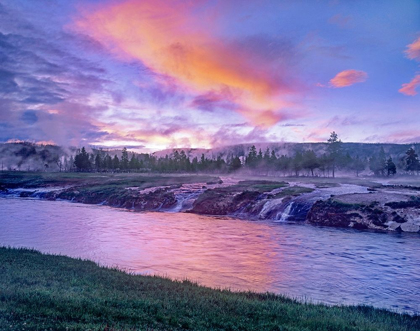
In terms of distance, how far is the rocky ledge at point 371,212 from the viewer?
4047cm

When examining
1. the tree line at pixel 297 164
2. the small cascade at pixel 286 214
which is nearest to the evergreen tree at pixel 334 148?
the tree line at pixel 297 164

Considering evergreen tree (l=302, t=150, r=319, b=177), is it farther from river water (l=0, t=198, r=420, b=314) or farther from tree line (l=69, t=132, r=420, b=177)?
river water (l=0, t=198, r=420, b=314)

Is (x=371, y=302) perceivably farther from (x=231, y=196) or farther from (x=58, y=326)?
(x=231, y=196)

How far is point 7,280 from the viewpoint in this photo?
47.2ft

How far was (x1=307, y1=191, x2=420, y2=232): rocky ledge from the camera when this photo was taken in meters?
40.5

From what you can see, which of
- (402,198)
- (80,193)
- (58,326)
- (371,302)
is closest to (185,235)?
(371,302)

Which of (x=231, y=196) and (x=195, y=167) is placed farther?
(x=195, y=167)

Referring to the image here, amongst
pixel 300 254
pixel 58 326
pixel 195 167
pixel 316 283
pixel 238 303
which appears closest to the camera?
pixel 58 326

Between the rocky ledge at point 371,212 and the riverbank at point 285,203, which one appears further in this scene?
the riverbank at point 285,203

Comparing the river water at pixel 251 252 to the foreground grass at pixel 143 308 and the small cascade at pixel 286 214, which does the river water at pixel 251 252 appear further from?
the foreground grass at pixel 143 308

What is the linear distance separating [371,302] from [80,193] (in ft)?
226

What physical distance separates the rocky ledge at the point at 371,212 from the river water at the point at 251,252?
3.06 m

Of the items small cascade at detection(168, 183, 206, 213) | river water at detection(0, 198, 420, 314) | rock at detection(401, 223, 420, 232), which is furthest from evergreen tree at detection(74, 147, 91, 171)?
rock at detection(401, 223, 420, 232)

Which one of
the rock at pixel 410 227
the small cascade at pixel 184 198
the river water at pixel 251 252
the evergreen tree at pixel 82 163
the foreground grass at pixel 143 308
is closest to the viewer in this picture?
the foreground grass at pixel 143 308
